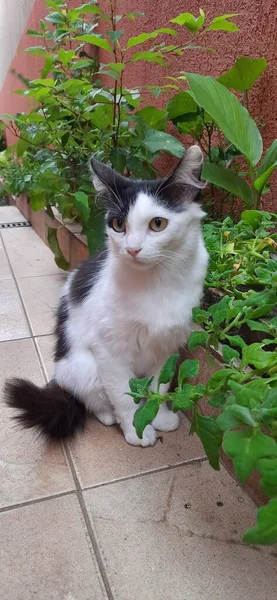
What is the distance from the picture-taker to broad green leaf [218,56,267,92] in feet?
3.69

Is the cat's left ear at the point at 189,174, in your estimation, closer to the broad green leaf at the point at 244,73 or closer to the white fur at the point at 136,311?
the white fur at the point at 136,311

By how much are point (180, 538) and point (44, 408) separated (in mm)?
433

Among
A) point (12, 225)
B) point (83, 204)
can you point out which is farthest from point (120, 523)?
point (12, 225)

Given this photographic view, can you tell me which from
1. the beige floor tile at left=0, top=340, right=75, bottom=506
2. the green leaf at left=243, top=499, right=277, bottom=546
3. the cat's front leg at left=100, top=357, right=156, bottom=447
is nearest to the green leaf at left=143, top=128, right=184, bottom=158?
the cat's front leg at left=100, top=357, right=156, bottom=447

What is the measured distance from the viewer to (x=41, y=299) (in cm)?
189

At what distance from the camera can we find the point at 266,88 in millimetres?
1228

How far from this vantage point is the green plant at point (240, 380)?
49 cm

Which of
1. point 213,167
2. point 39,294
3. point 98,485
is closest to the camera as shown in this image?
point 98,485

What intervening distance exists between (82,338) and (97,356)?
10cm

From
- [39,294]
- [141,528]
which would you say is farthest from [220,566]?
[39,294]

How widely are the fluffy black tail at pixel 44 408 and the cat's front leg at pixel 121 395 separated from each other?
121 millimetres

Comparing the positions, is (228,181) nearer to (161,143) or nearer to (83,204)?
(161,143)

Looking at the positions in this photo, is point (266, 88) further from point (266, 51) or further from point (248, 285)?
point (248, 285)

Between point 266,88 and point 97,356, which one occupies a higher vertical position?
point 266,88
